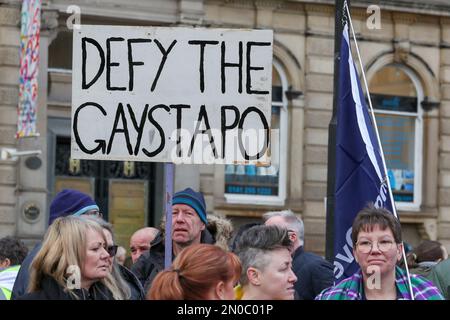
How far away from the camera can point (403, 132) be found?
75.3 ft

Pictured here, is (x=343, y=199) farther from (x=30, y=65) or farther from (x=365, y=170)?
(x=30, y=65)

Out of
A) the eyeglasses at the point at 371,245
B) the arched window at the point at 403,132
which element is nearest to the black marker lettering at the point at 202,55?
the eyeglasses at the point at 371,245

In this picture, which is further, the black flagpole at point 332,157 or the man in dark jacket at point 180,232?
the black flagpole at point 332,157

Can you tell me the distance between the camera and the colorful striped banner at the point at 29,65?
63.0 ft

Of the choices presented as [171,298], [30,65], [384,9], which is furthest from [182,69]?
[384,9]

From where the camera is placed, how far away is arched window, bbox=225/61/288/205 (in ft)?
70.7

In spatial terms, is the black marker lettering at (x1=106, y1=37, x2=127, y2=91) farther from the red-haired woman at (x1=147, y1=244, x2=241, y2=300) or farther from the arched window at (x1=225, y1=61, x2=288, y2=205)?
the arched window at (x1=225, y1=61, x2=288, y2=205)

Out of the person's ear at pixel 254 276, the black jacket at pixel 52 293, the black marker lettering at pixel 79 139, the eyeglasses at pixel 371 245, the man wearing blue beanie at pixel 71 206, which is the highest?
the black marker lettering at pixel 79 139

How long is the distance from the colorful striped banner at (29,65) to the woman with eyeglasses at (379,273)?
533 inches

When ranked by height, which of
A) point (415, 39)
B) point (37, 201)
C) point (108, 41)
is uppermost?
point (415, 39)

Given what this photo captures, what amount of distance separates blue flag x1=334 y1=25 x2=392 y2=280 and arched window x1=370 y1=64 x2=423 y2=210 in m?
14.3

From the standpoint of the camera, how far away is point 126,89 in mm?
7191

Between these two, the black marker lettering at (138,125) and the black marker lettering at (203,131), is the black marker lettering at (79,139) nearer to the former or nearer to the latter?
the black marker lettering at (138,125)

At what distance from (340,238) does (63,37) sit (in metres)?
13.4
